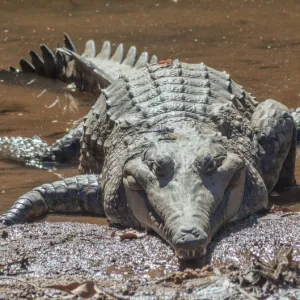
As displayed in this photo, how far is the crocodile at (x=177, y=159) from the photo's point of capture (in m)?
5.49

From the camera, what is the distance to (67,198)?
6.73 m

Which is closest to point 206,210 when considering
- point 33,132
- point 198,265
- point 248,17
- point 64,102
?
point 198,265

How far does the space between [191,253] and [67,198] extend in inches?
75.8

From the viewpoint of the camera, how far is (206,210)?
5.31 m

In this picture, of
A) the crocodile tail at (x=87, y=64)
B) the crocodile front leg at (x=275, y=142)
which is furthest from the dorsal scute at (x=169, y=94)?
the crocodile tail at (x=87, y=64)

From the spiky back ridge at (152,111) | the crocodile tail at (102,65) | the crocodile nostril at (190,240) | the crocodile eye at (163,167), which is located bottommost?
the crocodile nostril at (190,240)

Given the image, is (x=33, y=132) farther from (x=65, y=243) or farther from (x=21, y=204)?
(x=65, y=243)

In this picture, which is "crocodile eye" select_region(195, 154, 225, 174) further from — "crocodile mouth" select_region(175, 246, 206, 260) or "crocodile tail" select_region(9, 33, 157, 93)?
"crocodile tail" select_region(9, 33, 157, 93)

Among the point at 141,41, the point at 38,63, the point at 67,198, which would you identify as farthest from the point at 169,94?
the point at 141,41

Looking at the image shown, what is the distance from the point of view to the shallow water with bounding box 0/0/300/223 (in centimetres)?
960

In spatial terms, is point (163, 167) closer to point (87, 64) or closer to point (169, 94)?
point (169, 94)

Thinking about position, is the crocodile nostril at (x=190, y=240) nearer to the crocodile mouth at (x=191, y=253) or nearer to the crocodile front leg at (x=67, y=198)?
the crocodile mouth at (x=191, y=253)

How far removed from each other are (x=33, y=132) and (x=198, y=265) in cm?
449

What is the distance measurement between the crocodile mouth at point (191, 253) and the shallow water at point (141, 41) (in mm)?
2312
